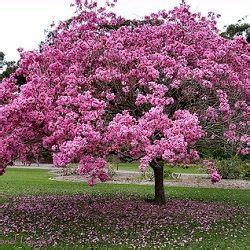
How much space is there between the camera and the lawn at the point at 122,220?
10859 mm

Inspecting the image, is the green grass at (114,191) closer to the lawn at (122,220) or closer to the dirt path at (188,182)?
the lawn at (122,220)

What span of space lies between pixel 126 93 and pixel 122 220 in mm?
3329

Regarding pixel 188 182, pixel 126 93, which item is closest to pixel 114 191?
pixel 188 182

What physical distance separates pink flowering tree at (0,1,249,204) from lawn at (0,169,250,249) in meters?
1.40

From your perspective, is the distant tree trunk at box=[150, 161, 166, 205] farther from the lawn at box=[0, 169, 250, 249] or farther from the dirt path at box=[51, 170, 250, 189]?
the dirt path at box=[51, 170, 250, 189]

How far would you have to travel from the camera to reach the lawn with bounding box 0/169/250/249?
1086 centimetres

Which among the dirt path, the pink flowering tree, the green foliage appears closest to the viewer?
the pink flowering tree

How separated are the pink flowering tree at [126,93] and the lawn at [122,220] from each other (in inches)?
55.2

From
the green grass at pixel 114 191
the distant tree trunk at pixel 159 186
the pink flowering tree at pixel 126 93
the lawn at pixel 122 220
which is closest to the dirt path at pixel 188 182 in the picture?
A: the green grass at pixel 114 191

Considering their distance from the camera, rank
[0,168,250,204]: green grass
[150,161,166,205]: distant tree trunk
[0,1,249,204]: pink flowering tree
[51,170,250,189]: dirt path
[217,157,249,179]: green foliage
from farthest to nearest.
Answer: [217,157,249,179]: green foliage
[51,170,250,189]: dirt path
[0,168,250,204]: green grass
[150,161,166,205]: distant tree trunk
[0,1,249,204]: pink flowering tree

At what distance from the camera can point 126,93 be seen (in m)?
13.6

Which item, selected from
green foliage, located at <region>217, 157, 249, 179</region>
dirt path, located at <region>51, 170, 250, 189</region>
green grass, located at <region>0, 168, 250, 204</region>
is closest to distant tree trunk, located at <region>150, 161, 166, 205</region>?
green grass, located at <region>0, 168, 250, 204</region>

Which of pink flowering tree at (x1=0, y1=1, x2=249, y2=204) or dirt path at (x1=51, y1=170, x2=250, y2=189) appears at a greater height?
pink flowering tree at (x1=0, y1=1, x2=249, y2=204)

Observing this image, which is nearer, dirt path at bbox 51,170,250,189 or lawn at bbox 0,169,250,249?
lawn at bbox 0,169,250,249
